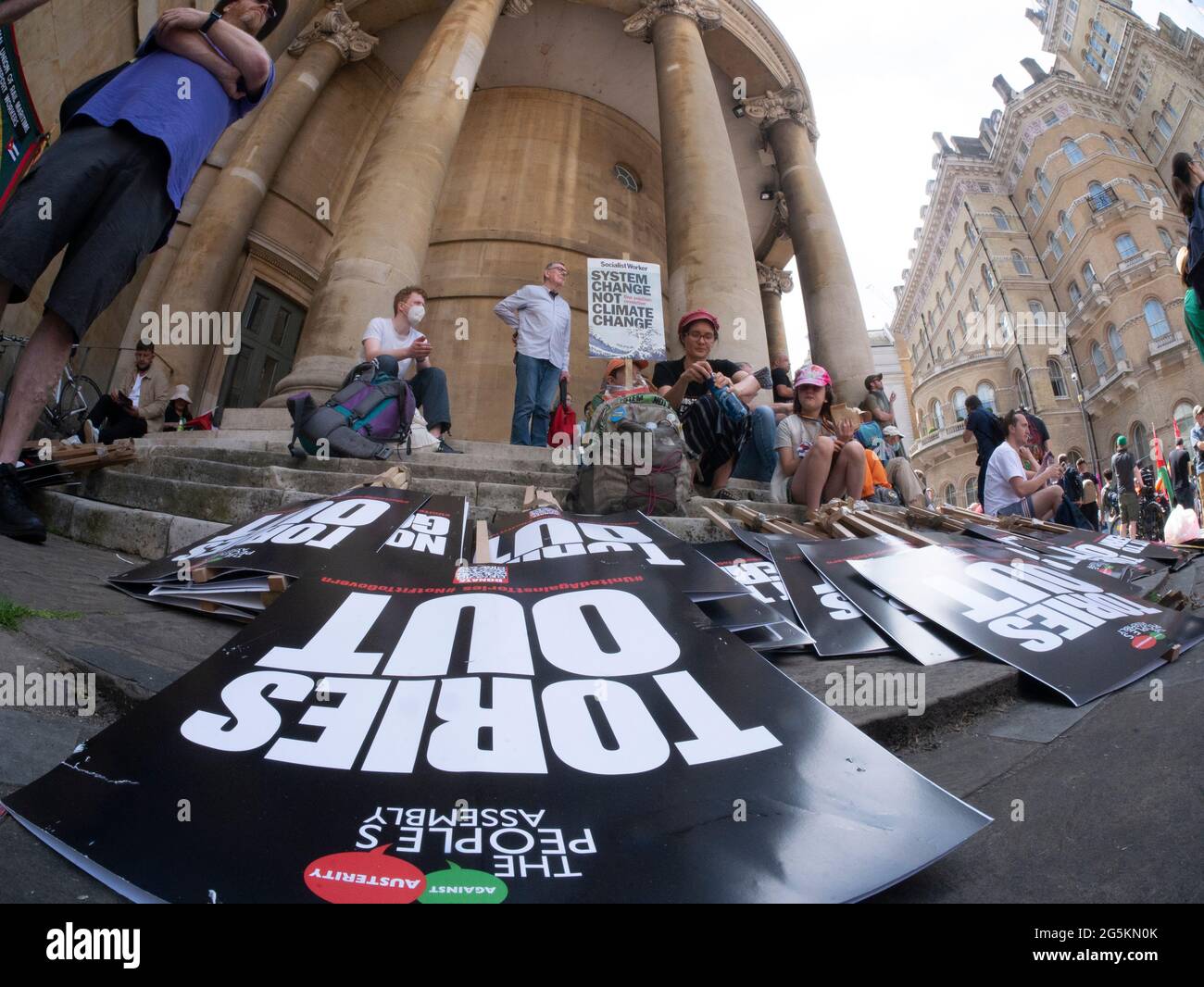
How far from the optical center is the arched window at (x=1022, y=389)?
35.2 metres

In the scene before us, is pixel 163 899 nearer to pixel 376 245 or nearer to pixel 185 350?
pixel 376 245

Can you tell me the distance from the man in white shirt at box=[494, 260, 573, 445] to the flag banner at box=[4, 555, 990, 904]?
5.12m

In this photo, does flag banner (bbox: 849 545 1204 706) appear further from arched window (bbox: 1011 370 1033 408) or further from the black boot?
arched window (bbox: 1011 370 1033 408)

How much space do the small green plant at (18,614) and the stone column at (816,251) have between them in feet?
34.0

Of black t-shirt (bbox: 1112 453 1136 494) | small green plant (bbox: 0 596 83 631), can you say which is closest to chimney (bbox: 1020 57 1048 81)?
black t-shirt (bbox: 1112 453 1136 494)

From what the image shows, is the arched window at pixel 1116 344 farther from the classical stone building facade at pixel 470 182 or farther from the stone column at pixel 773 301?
the classical stone building facade at pixel 470 182

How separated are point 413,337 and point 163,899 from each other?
5.20 meters

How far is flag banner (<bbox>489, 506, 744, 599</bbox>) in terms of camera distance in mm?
2410

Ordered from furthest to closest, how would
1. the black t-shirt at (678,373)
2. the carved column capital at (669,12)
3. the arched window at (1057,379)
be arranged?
1. the arched window at (1057,379)
2. the carved column capital at (669,12)
3. the black t-shirt at (678,373)

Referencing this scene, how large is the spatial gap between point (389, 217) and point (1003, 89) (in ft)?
168

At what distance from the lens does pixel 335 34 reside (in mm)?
12133

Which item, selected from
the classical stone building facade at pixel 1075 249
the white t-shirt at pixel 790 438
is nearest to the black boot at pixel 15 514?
the white t-shirt at pixel 790 438

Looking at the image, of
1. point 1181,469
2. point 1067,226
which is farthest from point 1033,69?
point 1181,469

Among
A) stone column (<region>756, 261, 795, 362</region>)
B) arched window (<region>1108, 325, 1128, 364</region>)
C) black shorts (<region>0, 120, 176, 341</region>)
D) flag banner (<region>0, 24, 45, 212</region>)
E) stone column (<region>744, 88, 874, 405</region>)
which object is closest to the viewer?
black shorts (<region>0, 120, 176, 341</region>)
